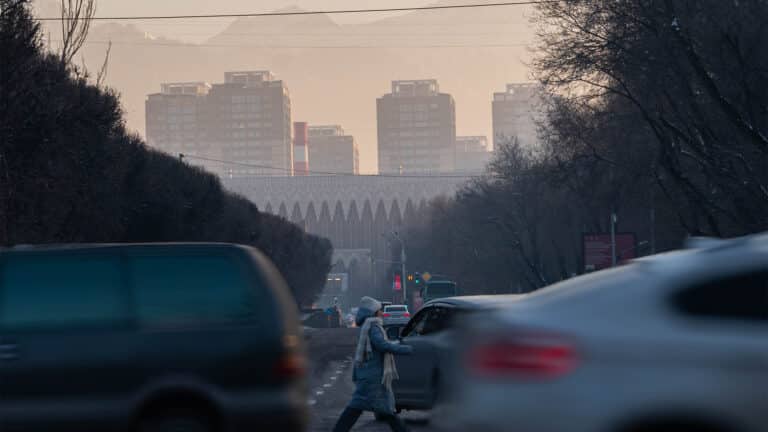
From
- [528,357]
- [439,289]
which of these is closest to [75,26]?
[528,357]

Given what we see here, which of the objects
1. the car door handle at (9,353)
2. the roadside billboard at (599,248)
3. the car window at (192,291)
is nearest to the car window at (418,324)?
the car window at (192,291)

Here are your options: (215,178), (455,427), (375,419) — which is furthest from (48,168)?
(215,178)

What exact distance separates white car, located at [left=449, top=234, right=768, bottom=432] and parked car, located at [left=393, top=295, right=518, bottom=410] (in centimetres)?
946

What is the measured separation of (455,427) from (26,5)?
2655 cm

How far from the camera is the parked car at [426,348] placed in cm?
1675

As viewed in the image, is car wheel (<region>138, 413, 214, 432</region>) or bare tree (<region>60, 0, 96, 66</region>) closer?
car wheel (<region>138, 413, 214, 432</region>)

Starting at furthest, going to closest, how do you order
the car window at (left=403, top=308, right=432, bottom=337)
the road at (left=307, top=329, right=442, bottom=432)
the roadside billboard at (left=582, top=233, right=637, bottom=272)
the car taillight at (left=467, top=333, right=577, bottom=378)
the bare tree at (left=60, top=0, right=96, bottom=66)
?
the roadside billboard at (left=582, top=233, right=637, bottom=272)
the bare tree at (left=60, top=0, right=96, bottom=66)
the car window at (left=403, top=308, right=432, bottom=337)
the road at (left=307, top=329, right=442, bottom=432)
the car taillight at (left=467, top=333, right=577, bottom=378)

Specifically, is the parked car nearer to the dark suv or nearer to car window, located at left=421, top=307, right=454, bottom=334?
car window, located at left=421, top=307, right=454, bottom=334

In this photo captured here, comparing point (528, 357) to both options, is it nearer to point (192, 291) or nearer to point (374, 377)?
point (192, 291)

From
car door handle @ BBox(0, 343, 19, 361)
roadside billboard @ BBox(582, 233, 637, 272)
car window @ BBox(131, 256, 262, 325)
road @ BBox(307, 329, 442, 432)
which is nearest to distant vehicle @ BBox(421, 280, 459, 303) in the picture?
roadside billboard @ BBox(582, 233, 637, 272)

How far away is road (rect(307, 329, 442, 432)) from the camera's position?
17.6 metres

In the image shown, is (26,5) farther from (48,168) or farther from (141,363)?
(141,363)

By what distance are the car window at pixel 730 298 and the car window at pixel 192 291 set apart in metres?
3.95

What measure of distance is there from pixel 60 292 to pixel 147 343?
80 centimetres
